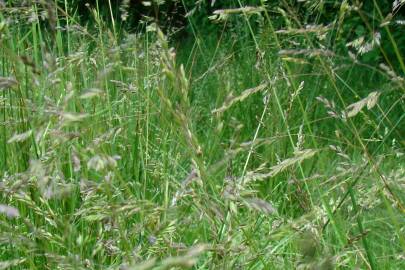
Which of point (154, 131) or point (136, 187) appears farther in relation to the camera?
point (154, 131)

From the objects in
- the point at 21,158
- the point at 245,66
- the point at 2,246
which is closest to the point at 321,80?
the point at 245,66

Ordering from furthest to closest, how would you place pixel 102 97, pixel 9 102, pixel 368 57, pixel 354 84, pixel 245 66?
pixel 368 57 → pixel 354 84 → pixel 245 66 → pixel 102 97 → pixel 9 102

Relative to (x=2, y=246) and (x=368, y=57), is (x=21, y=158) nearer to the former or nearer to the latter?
(x=2, y=246)

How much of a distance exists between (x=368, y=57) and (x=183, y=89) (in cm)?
417

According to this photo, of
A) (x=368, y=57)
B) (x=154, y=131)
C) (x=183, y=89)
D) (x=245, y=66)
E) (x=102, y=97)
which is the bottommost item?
(x=368, y=57)

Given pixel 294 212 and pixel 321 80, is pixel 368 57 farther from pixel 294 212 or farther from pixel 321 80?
pixel 294 212

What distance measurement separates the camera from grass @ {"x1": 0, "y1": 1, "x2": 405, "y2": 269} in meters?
1.01

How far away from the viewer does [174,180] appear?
165cm

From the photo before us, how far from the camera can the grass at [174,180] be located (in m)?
1.01

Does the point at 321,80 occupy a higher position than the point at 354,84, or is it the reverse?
the point at 321,80

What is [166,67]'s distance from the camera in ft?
3.22

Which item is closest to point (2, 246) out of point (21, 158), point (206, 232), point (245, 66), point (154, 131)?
point (21, 158)

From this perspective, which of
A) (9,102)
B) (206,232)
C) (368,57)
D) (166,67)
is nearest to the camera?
(166,67)

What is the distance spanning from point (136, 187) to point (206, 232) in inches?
8.0
